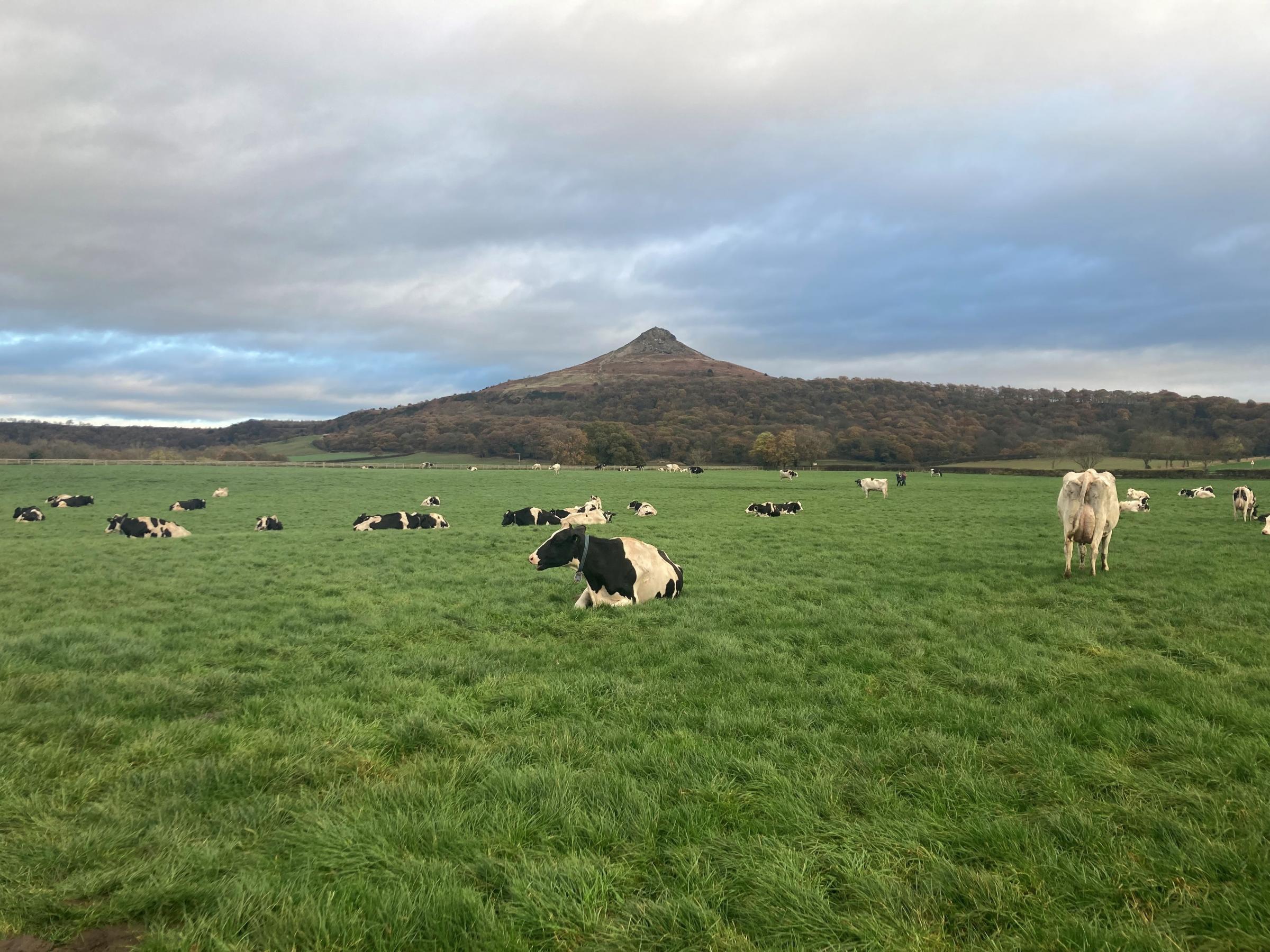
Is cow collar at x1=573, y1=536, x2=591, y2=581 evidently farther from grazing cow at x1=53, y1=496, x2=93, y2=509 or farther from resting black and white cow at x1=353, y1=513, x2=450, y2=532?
grazing cow at x1=53, y1=496, x2=93, y2=509

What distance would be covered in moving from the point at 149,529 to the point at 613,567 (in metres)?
17.4

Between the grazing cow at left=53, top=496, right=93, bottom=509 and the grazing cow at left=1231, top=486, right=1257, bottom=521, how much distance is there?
4597 centimetres

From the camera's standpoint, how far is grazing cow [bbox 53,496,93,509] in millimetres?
27984

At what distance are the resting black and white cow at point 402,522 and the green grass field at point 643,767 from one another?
1101cm

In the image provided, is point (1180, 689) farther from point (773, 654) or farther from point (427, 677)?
point (427, 677)

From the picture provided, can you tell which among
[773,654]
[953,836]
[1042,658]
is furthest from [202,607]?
[1042,658]

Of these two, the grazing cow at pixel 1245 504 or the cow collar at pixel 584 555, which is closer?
the cow collar at pixel 584 555

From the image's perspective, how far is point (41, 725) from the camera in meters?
5.23

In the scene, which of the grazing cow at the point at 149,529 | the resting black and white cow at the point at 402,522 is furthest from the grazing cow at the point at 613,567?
the grazing cow at the point at 149,529

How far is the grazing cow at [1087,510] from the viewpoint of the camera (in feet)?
38.9

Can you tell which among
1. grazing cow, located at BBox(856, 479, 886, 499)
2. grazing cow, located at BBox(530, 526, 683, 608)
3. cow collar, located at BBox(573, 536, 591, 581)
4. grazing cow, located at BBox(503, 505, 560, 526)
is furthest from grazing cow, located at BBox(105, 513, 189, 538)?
grazing cow, located at BBox(856, 479, 886, 499)

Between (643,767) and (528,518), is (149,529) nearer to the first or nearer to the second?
(528,518)

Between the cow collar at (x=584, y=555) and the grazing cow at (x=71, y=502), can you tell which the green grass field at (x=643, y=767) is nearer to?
A: the cow collar at (x=584, y=555)

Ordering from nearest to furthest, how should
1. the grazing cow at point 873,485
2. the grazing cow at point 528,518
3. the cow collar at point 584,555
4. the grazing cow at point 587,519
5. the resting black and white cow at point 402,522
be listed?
the cow collar at point 584,555 → the resting black and white cow at point 402,522 → the grazing cow at point 528,518 → the grazing cow at point 587,519 → the grazing cow at point 873,485
